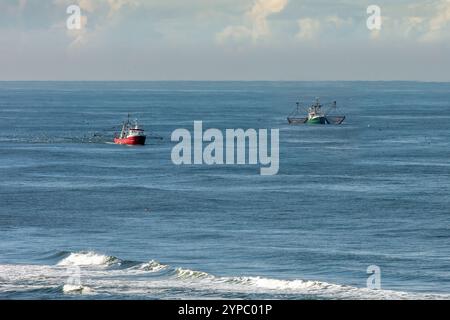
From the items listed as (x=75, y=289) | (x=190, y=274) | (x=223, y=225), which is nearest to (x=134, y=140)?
(x=223, y=225)

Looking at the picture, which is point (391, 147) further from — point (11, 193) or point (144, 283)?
point (144, 283)

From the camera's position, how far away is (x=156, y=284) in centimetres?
6031

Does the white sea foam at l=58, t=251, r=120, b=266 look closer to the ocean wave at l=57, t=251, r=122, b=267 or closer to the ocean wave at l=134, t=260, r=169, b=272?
the ocean wave at l=57, t=251, r=122, b=267

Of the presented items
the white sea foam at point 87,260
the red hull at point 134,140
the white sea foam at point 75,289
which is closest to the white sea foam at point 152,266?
the white sea foam at point 87,260

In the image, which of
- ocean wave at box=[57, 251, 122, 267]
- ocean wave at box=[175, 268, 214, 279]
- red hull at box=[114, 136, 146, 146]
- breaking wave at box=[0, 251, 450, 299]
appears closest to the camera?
breaking wave at box=[0, 251, 450, 299]

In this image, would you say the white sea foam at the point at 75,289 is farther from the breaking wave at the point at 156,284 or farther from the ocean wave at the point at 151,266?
the ocean wave at the point at 151,266

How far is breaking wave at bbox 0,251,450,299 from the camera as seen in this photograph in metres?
56.8

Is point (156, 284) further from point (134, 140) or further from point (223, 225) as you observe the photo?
point (134, 140)

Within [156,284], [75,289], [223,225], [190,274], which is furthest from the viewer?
[223,225]

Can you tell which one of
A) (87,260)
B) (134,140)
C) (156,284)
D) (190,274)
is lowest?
(156,284)

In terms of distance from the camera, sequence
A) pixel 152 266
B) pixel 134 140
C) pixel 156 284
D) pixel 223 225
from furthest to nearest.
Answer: pixel 134 140 → pixel 223 225 → pixel 152 266 → pixel 156 284

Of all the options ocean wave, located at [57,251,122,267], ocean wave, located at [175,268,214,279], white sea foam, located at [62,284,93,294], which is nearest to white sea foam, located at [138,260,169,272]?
ocean wave, located at [175,268,214,279]

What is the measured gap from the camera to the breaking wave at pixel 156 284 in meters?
56.8
